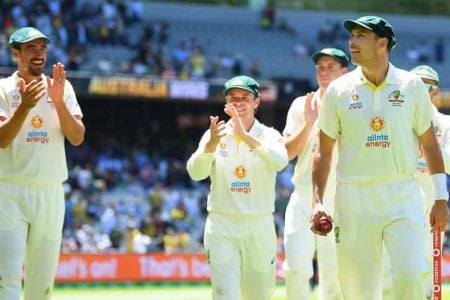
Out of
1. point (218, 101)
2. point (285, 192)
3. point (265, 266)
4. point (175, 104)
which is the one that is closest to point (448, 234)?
point (285, 192)

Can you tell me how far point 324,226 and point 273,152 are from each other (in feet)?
6.01

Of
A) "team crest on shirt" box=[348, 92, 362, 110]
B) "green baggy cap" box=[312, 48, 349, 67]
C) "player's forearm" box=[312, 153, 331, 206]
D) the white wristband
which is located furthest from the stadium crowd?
the white wristband

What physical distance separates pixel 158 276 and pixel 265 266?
13.0 meters

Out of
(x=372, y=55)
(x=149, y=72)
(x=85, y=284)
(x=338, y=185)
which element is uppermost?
(x=149, y=72)

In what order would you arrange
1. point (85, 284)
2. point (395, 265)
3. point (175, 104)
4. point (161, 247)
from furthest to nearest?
point (175, 104)
point (161, 247)
point (85, 284)
point (395, 265)

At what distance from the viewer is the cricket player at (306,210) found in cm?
995

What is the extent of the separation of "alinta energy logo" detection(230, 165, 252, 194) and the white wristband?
205 cm

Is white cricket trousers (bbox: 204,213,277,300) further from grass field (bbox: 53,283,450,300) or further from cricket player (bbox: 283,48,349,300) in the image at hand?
grass field (bbox: 53,283,450,300)

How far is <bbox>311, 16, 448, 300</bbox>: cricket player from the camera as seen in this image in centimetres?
748

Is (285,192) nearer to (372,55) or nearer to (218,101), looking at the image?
(218,101)

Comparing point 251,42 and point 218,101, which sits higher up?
point 251,42

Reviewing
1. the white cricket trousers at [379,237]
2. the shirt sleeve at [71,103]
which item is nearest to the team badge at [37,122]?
the shirt sleeve at [71,103]

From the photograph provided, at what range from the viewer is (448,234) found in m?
27.7

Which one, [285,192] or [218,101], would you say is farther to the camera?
[218,101]
